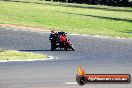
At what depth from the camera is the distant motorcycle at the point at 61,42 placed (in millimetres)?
24359

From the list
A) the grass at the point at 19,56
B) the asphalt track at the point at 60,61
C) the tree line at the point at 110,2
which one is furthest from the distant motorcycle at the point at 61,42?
the tree line at the point at 110,2

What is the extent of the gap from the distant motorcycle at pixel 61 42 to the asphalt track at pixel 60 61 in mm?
443

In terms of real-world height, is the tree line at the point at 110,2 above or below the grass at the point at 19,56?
below

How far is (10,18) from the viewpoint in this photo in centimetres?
4259

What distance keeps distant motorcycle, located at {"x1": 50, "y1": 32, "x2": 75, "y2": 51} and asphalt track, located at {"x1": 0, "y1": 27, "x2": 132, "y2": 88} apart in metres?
0.44

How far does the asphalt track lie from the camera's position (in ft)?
46.8

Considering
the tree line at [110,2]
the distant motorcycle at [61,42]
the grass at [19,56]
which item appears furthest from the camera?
the tree line at [110,2]

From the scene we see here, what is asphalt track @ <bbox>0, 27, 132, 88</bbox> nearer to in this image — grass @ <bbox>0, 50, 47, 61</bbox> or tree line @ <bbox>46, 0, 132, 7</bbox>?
grass @ <bbox>0, 50, 47, 61</bbox>

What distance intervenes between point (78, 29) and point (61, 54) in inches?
569

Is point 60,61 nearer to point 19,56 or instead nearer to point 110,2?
point 19,56

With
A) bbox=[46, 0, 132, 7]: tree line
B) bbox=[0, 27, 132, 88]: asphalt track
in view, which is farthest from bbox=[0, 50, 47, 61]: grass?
bbox=[46, 0, 132, 7]: tree line

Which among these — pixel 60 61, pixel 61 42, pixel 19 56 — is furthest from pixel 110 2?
pixel 60 61

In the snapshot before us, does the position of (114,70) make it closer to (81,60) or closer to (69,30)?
Result: (81,60)

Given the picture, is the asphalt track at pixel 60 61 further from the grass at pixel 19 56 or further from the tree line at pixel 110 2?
the tree line at pixel 110 2
